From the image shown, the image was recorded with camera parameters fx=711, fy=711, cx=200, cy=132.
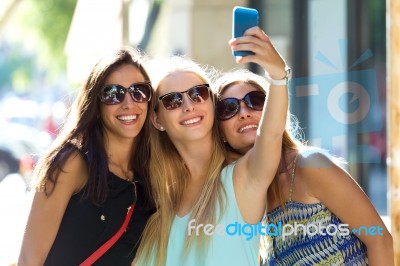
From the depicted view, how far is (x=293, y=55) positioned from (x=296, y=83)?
5.13 ft

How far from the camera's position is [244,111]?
286 cm

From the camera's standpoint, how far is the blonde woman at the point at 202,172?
2513 mm

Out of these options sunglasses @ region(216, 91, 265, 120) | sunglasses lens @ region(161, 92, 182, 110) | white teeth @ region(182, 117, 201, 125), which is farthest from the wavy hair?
sunglasses @ region(216, 91, 265, 120)

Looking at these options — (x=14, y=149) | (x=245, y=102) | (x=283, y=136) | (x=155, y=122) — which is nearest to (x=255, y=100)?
(x=245, y=102)

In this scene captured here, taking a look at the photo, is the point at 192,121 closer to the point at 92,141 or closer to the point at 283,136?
the point at 283,136

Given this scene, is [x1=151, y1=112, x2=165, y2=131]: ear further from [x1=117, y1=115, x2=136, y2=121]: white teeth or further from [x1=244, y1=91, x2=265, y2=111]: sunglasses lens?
[x1=244, y1=91, x2=265, y2=111]: sunglasses lens

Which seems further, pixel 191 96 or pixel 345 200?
pixel 191 96

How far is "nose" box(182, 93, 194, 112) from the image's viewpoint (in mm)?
2891

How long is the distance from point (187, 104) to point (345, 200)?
772 mm

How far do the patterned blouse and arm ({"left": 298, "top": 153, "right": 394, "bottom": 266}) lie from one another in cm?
3

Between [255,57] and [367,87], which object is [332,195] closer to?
[255,57]

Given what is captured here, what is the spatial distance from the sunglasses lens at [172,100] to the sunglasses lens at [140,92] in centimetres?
17

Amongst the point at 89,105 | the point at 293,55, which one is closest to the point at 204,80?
the point at 89,105

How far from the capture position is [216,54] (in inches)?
249
